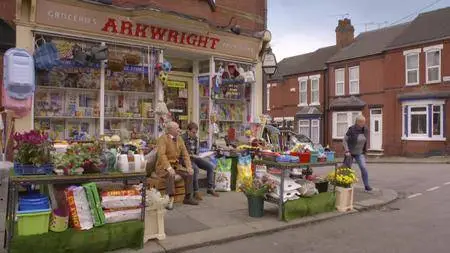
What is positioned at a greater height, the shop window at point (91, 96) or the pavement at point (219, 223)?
the shop window at point (91, 96)

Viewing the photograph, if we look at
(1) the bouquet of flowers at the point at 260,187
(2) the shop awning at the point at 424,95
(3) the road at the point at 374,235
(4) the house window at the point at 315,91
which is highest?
(4) the house window at the point at 315,91

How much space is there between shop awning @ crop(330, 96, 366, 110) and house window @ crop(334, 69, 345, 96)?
0.45 m

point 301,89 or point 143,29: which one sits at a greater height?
point 301,89

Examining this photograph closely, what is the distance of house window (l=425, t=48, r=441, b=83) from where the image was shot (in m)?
24.1

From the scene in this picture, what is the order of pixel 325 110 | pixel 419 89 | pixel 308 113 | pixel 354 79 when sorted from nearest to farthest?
1. pixel 419 89
2. pixel 354 79
3. pixel 325 110
4. pixel 308 113

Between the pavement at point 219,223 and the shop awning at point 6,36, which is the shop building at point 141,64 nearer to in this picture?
the shop awning at point 6,36

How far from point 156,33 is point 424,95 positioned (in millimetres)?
18919

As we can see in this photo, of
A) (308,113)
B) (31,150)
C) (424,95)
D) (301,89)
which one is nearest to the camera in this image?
(31,150)

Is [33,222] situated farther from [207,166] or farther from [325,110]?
[325,110]

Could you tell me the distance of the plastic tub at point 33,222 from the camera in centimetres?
483

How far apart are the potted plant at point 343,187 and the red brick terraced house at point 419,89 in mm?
17874

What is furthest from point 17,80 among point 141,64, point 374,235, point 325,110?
point 325,110

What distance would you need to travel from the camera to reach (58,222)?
506cm

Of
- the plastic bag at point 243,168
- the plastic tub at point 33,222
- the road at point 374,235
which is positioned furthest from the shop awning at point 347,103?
the plastic tub at point 33,222
